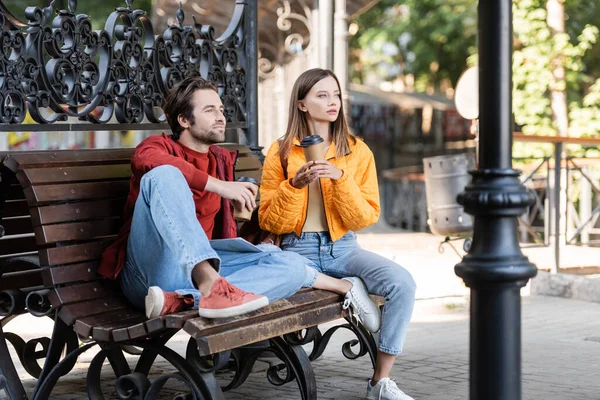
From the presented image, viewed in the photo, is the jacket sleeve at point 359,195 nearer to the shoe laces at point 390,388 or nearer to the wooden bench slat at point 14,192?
the shoe laces at point 390,388

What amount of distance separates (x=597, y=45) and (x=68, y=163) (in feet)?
54.8

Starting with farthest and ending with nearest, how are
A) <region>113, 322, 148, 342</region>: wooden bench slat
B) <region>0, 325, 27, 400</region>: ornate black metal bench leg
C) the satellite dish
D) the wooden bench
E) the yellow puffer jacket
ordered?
the satellite dish < the yellow puffer jacket < <region>0, 325, 27, 400</region>: ornate black metal bench leg < the wooden bench < <region>113, 322, 148, 342</region>: wooden bench slat

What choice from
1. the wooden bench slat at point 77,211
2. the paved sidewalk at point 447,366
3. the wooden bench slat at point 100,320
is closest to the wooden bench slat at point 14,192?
the wooden bench slat at point 77,211

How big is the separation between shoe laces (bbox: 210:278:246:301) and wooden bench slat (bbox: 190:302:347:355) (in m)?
0.12

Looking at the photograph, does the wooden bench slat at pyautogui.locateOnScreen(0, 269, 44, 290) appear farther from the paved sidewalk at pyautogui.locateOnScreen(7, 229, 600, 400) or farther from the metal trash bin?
the metal trash bin

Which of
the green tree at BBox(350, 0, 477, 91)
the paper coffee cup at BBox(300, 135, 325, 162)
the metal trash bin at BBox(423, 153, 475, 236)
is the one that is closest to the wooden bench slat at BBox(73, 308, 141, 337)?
the paper coffee cup at BBox(300, 135, 325, 162)

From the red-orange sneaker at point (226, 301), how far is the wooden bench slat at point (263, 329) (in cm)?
7

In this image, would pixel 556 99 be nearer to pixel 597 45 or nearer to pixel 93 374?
pixel 597 45

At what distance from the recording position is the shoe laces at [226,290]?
3.96 metres

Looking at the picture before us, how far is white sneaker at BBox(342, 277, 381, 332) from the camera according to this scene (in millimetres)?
4688

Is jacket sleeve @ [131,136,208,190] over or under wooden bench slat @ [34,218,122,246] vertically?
over

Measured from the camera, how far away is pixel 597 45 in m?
19.6

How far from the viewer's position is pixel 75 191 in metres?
4.48

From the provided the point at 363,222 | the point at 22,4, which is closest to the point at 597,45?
the point at 22,4
